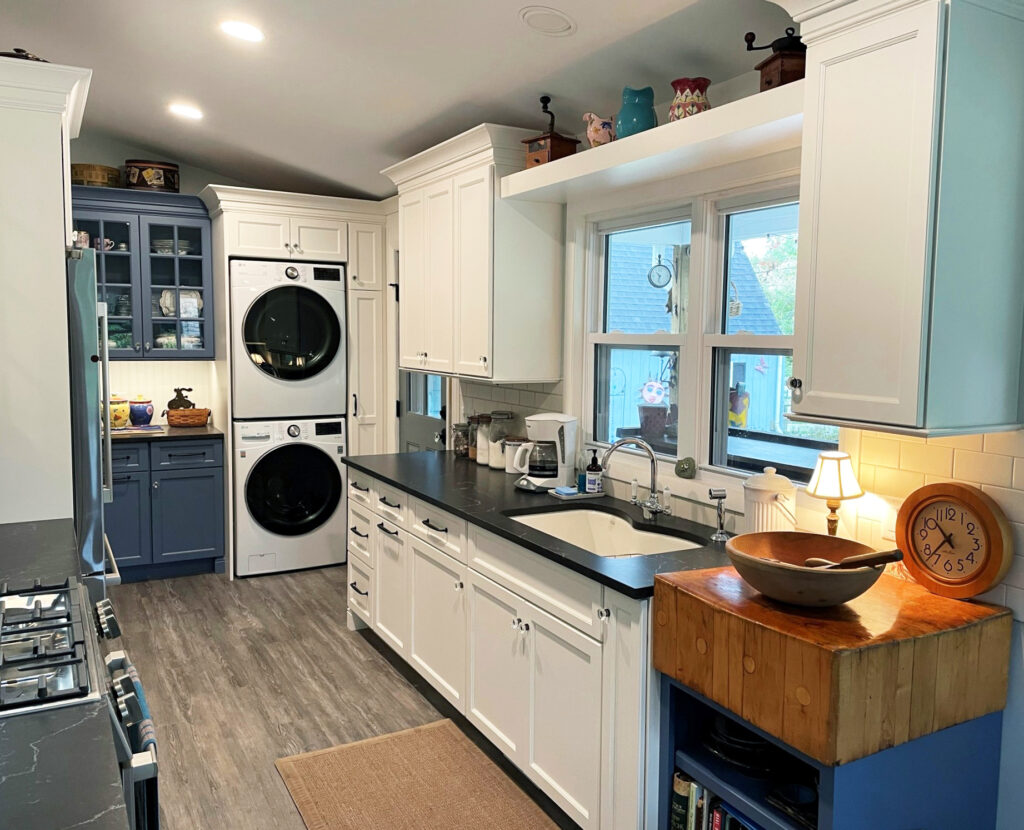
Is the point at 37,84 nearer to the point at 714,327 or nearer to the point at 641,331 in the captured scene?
the point at 641,331

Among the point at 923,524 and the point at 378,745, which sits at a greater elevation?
the point at 923,524

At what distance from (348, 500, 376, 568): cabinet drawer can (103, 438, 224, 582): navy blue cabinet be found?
141cm

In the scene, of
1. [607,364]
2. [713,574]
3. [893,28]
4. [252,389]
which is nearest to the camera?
[893,28]

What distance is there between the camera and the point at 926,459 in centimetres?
210

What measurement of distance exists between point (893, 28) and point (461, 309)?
7.44 feet

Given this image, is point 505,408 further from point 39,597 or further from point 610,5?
point 39,597

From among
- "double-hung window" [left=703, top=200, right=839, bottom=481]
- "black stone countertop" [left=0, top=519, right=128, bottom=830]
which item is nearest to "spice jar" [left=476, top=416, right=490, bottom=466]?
"double-hung window" [left=703, top=200, right=839, bottom=481]

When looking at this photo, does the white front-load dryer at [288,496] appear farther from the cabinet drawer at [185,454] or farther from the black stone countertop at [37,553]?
the black stone countertop at [37,553]

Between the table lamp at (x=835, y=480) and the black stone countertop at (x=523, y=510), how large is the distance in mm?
353

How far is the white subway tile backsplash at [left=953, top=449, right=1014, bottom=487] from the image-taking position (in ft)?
6.31

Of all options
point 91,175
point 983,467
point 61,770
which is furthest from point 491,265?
point 91,175

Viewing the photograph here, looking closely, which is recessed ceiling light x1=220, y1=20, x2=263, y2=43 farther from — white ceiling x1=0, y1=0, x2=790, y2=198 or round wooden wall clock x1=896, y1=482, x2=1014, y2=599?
round wooden wall clock x1=896, y1=482, x2=1014, y2=599

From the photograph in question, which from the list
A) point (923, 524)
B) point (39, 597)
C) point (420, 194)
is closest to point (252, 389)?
point (420, 194)

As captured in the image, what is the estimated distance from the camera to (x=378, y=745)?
123 inches
